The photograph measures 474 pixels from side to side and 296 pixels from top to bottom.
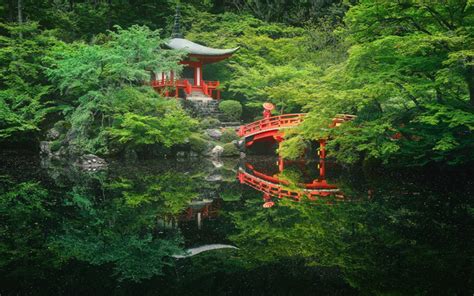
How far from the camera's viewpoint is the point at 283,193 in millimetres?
12172

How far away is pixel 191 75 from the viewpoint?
97.7 ft

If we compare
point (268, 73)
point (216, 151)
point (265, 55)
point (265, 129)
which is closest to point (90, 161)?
point (216, 151)

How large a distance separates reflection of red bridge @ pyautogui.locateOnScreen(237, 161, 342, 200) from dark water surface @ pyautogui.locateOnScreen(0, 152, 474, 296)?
83 millimetres

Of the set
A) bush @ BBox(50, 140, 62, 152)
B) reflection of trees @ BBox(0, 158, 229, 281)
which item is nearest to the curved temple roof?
bush @ BBox(50, 140, 62, 152)

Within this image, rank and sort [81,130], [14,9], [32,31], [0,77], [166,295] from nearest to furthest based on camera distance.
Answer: [166,295] < [81,130] < [0,77] < [32,31] < [14,9]

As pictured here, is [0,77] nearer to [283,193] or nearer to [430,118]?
[283,193]

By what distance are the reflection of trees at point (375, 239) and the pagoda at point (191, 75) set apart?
17272mm

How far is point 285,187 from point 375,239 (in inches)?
237

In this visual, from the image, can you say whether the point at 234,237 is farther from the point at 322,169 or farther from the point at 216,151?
the point at 216,151

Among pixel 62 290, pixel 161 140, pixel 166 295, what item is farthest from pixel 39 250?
pixel 161 140

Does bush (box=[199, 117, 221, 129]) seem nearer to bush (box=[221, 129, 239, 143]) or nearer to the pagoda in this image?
bush (box=[221, 129, 239, 143])

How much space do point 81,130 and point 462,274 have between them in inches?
697

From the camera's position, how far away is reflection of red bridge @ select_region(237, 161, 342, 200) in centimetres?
1195

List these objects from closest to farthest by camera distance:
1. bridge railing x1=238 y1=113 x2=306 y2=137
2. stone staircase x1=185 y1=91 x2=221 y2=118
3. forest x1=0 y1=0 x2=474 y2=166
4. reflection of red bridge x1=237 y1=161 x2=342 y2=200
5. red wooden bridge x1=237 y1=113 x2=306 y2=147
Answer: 1. reflection of red bridge x1=237 y1=161 x2=342 y2=200
2. forest x1=0 y1=0 x2=474 y2=166
3. bridge railing x1=238 y1=113 x2=306 y2=137
4. red wooden bridge x1=237 y1=113 x2=306 y2=147
5. stone staircase x1=185 y1=91 x2=221 y2=118
